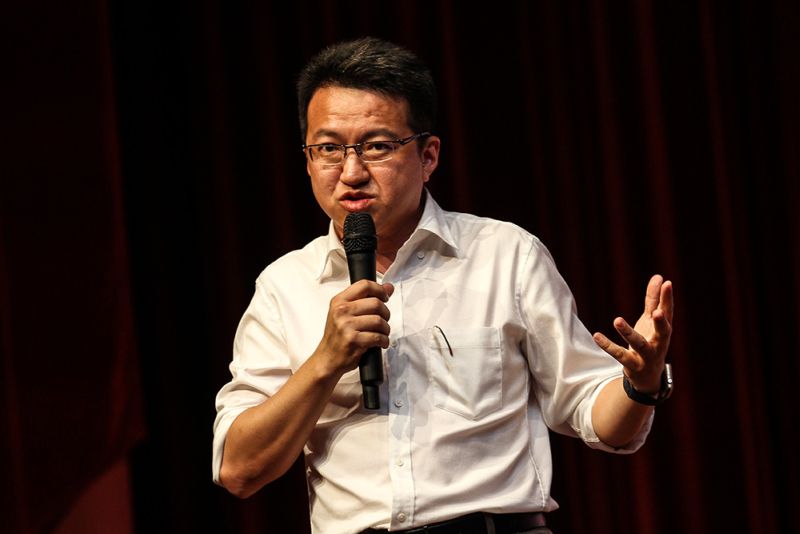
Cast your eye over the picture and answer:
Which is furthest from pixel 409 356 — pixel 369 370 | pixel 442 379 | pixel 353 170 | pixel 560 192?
pixel 560 192

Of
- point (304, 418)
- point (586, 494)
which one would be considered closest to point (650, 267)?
point (586, 494)

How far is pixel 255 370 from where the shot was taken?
1.90 meters

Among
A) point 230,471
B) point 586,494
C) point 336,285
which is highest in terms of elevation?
point 336,285

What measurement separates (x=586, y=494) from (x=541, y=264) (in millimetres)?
1521

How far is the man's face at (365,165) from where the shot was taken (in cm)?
186

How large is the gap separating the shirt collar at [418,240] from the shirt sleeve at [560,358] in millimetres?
167

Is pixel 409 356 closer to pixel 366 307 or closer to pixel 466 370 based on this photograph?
pixel 466 370

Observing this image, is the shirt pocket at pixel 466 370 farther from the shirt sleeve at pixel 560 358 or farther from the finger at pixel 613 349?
the finger at pixel 613 349

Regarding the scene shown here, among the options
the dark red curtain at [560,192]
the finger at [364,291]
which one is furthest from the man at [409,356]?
the dark red curtain at [560,192]

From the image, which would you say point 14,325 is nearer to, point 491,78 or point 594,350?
point 594,350

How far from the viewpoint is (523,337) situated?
73.7 inches

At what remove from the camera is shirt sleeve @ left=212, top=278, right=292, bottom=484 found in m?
1.85

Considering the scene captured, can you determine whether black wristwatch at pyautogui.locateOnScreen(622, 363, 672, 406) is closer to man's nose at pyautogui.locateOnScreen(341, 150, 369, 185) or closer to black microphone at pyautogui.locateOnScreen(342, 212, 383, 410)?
black microphone at pyautogui.locateOnScreen(342, 212, 383, 410)

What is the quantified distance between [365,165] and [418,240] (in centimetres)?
19
